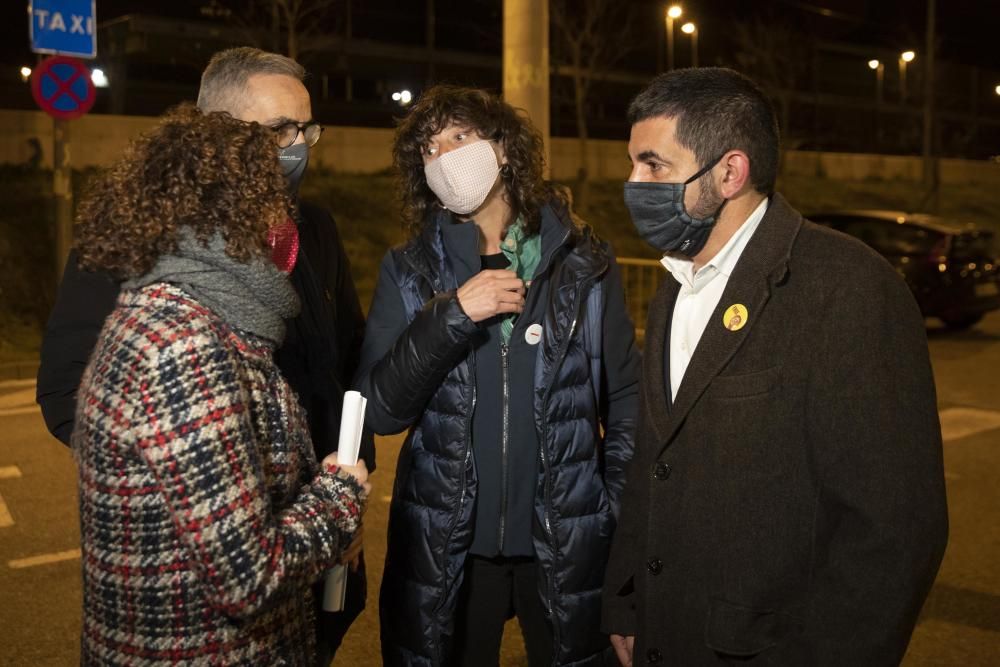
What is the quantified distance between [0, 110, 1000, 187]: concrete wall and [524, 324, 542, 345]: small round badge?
273 inches

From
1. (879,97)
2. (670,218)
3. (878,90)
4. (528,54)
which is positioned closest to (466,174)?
(670,218)

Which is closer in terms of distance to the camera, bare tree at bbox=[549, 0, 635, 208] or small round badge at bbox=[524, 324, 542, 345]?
small round badge at bbox=[524, 324, 542, 345]

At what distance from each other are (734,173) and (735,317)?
0.35 meters

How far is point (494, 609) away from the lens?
9.27 feet

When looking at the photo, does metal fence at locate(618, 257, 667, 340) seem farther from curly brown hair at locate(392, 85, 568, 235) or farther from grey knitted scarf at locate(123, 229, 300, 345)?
grey knitted scarf at locate(123, 229, 300, 345)

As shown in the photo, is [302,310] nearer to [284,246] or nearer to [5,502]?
[284,246]

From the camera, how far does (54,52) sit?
9.56 meters

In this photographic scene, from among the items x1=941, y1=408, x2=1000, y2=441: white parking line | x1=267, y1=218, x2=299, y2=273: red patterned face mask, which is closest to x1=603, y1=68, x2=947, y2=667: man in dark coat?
x1=267, y1=218, x2=299, y2=273: red patterned face mask

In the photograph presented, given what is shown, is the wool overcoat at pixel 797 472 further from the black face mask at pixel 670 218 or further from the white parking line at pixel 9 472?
the white parking line at pixel 9 472

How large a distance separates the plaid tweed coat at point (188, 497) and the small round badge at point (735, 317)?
848 millimetres

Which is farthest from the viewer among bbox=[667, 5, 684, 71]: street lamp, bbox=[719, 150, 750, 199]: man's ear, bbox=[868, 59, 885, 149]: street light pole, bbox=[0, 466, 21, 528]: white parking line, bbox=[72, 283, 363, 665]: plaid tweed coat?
bbox=[868, 59, 885, 149]: street light pole

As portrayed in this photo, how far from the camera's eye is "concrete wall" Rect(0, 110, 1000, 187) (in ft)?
57.7

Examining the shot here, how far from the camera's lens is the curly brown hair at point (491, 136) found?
297cm

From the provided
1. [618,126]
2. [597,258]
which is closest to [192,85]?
[618,126]
